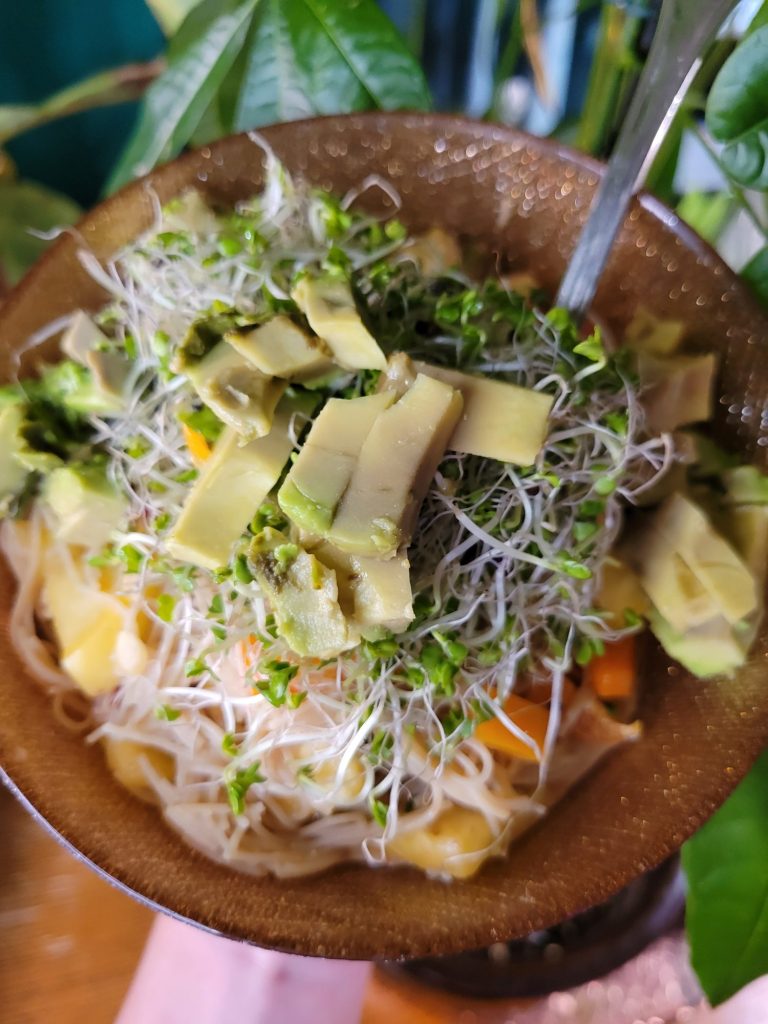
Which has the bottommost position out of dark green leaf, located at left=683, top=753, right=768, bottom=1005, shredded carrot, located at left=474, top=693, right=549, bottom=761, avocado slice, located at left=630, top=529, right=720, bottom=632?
dark green leaf, located at left=683, top=753, right=768, bottom=1005

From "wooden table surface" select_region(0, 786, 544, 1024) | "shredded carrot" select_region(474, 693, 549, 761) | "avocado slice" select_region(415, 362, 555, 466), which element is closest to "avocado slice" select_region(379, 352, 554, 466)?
"avocado slice" select_region(415, 362, 555, 466)

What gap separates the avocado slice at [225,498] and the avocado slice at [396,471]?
70 millimetres

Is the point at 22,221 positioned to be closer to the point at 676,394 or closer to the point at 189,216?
the point at 189,216

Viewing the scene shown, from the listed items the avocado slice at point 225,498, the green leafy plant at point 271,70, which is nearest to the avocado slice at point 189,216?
the green leafy plant at point 271,70

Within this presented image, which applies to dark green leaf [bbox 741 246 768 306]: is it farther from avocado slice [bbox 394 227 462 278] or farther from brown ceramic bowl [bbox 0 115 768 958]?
avocado slice [bbox 394 227 462 278]

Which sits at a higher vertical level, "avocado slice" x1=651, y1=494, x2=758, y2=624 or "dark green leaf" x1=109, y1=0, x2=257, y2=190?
"dark green leaf" x1=109, y1=0, x2=257, y2=190

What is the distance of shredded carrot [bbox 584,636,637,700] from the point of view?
73 cm

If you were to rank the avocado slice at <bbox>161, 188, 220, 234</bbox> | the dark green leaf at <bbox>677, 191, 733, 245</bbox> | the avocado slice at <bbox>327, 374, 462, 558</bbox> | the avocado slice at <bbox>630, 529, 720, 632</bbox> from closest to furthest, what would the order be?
the avocado slice at <bbox>327, 374, 462, 558</bbox>
the avocado slice at <bbox>630, 529, 720, 632</bbox>
the avocado slice at <bbox>161, 188, 220, 234</bbox>
the dark green leaf at <bbox>677, 191, 733, 245</bbox>

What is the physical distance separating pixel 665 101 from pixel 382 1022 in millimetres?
879

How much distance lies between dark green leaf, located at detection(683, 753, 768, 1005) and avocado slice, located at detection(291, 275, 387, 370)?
0.46 meters

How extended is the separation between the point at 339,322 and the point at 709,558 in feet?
1.08

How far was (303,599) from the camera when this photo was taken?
56 cm

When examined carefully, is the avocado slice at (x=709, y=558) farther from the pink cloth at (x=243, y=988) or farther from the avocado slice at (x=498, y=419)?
the pink cloth at (x=243, y=988)

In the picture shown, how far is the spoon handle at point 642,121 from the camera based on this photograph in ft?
1.94
